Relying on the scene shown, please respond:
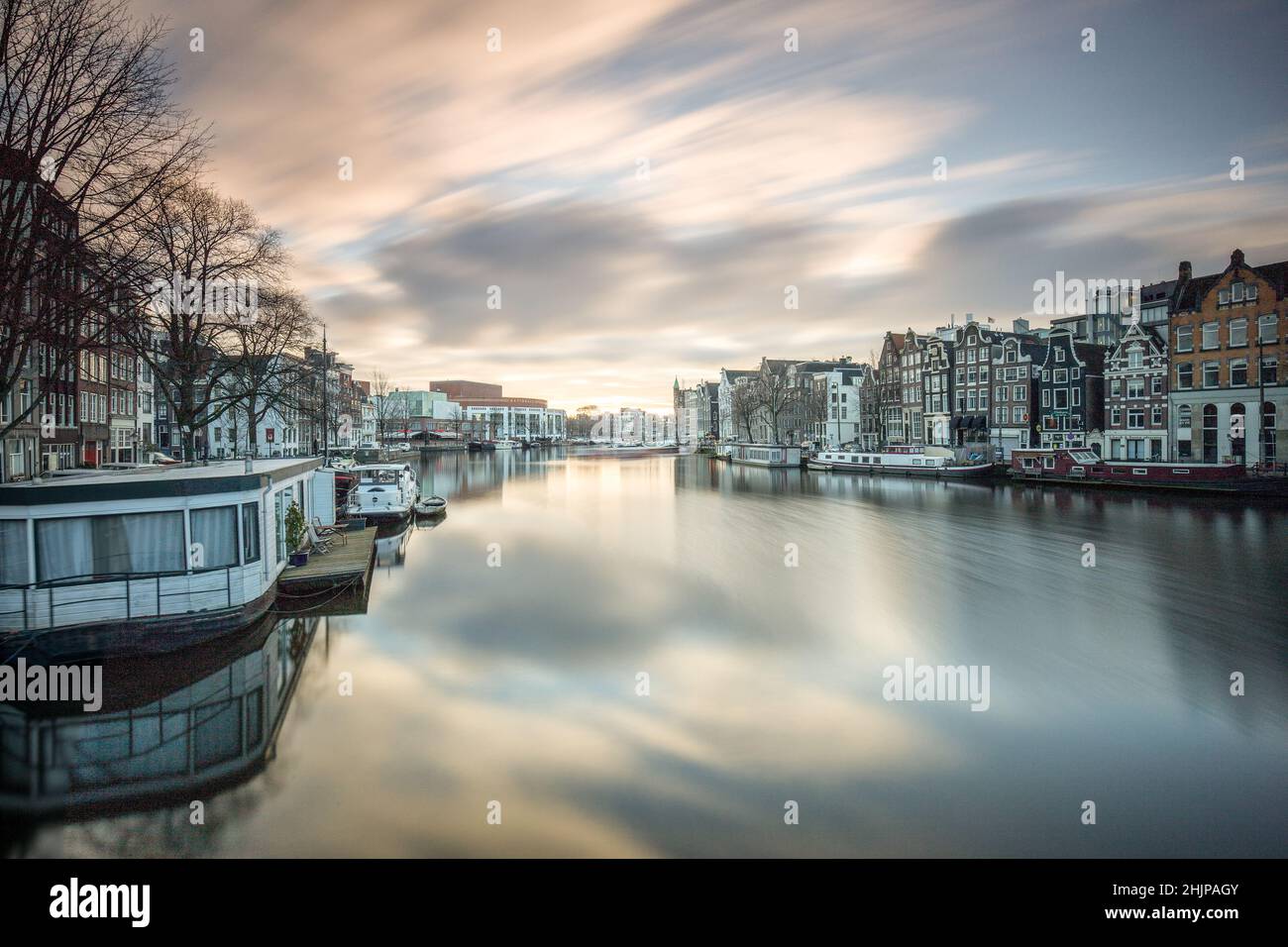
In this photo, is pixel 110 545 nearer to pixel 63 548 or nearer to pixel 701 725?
pixel 63 548

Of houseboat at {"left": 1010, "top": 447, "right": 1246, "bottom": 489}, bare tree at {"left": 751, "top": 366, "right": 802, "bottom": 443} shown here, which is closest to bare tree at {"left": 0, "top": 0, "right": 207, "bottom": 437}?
houseboat at {"left": 1010, "top": 447, "right": 1246, "bottom": 489}

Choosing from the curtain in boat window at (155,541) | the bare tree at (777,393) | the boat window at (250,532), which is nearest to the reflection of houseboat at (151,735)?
the curtain in boat window at (155,541)

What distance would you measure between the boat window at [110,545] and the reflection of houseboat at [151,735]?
1834 millimetres

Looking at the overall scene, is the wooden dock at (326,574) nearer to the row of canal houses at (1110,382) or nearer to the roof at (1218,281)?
the row of canal houses at (1110,382)

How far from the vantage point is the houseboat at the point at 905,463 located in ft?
216

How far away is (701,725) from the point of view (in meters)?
11.8

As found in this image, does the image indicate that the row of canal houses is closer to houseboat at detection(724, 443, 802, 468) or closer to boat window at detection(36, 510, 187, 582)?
houseboat at detection(724, 443, 802, 468)

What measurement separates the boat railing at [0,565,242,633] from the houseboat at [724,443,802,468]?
253 ft

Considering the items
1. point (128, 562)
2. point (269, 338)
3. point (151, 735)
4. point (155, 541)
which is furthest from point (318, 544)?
point (269, 338)

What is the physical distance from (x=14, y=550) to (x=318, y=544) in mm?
10218

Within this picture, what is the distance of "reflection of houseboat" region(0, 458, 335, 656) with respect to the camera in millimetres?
12984
